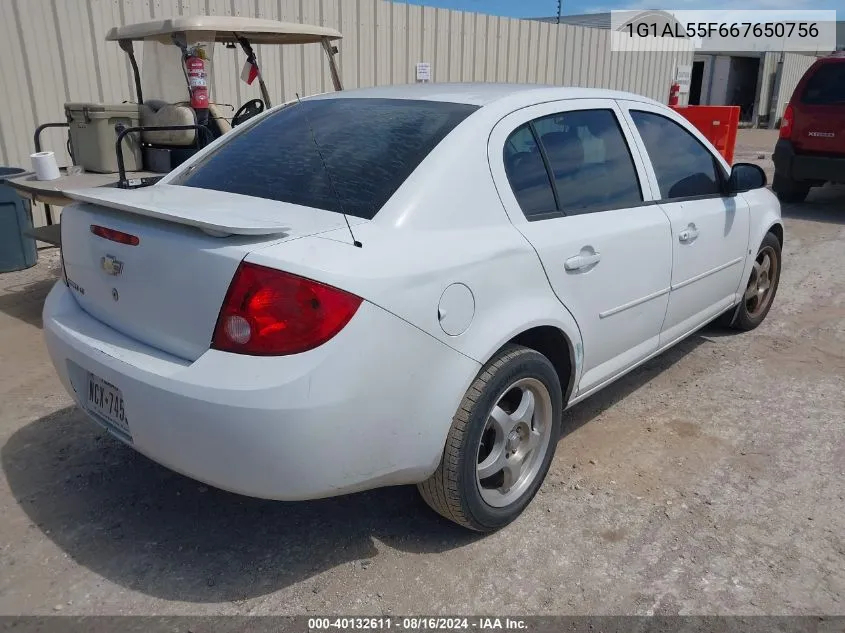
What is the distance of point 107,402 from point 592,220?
2093mm

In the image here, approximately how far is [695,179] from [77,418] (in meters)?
3.65

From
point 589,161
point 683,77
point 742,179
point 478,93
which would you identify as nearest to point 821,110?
point 742,179

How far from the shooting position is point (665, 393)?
4102 mm

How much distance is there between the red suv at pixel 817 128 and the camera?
886 centimetres

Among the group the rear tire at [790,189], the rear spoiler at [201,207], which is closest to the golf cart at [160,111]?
the rear spoiler at [201,207]

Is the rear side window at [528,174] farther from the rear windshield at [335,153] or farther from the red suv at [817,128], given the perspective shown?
the red suv at [817,128]

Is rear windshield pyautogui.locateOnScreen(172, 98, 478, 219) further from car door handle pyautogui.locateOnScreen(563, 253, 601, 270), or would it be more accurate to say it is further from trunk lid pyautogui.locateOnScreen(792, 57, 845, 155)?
trunk lid pyautogui.locateOnScreen(792, 57, 845, 155)

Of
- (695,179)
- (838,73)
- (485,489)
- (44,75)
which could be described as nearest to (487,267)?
(485,489)

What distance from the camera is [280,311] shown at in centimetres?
210

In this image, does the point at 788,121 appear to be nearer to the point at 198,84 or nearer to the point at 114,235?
the point at 198,84

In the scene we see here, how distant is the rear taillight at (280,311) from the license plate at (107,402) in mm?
538

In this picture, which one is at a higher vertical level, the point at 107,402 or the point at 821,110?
the point at 821,110

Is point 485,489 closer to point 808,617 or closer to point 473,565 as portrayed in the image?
point 473,565

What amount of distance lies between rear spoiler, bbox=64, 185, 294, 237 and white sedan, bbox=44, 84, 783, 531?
0.01 m
